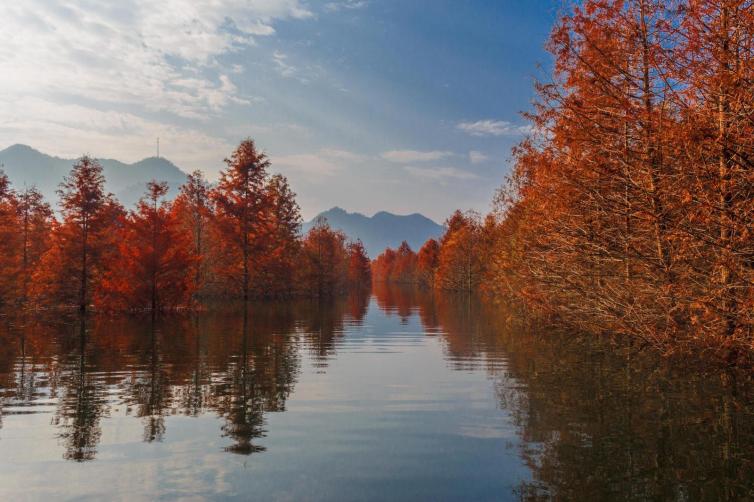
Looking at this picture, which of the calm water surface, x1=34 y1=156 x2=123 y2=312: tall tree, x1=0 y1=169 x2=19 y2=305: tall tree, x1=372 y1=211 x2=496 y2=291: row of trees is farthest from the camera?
x1=372 y1=211 x2=496 y2=291: row of trees

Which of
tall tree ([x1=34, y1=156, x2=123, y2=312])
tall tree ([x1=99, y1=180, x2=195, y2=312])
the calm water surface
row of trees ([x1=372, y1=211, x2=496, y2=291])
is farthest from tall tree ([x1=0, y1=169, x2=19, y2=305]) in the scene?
row of trees ([x1=372, y1=211, x2=496, y2=291])

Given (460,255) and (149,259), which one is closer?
(149,259)

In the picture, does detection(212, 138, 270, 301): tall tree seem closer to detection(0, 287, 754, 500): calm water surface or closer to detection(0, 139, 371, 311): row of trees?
detection(0, 139, 371, 311): row of trees

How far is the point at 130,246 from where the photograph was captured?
111 feet

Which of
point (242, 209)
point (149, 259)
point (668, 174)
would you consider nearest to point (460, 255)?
point (242, 209)

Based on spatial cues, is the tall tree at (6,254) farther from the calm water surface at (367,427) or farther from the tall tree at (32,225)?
the calm water surface at (367,427)

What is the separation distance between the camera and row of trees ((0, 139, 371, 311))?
112ft

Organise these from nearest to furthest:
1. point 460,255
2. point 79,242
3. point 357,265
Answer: point 79,242 → point 460,255 → point 357,265

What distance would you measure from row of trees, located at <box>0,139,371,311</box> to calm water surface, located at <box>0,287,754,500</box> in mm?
16256

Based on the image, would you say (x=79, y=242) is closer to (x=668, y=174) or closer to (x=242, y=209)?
(x=242, y=209)

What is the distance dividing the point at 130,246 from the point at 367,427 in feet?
94.7

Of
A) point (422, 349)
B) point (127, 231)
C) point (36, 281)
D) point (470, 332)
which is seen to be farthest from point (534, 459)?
point (36, 281)

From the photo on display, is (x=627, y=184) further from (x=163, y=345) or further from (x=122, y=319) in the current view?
(x=122, y=319)

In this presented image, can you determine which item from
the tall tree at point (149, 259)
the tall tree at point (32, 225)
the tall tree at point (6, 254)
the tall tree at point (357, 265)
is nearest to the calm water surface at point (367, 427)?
the tall tree at point (149, 259)
